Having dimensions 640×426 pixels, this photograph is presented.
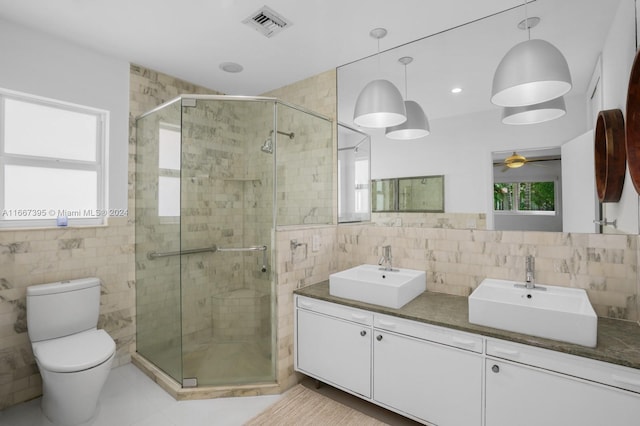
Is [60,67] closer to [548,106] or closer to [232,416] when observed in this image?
[232,416]

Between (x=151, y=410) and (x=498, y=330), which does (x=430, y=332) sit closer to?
(x=498, y=330)

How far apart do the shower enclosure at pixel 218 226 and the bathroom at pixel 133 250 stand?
24 cm

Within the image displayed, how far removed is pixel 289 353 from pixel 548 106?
7.85 feet

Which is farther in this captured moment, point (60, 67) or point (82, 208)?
point (82, 208)

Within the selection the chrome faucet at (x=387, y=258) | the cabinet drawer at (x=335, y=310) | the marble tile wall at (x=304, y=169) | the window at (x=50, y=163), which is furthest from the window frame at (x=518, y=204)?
the window at (x=50, y=163)

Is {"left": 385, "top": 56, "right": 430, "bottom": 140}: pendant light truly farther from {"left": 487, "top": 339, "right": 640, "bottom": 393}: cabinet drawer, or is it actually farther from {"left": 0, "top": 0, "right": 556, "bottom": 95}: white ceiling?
{"left": 487, "top": 339, "right": 640, "bottom": 393}: cabinet drawer

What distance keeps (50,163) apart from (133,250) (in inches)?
36.2

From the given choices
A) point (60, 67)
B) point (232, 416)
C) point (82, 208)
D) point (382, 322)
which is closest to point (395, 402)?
point (382, 322)

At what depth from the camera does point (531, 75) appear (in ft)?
5.07

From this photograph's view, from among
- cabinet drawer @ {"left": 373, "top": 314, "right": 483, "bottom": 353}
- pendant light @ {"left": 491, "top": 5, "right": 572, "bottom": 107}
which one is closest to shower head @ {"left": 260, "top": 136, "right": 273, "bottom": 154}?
cabinet drawer @ {"left": 373, "top": 314, "right": 483, "bottom": 353}

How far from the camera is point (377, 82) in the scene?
2.22 meters

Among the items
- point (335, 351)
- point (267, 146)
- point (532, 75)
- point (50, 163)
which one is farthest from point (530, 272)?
point (50, 163)

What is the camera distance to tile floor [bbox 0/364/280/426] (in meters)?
2.06

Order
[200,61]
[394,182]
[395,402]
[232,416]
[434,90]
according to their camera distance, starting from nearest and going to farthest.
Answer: [395,402] < [232,416] < [434,90] < [394,182] < [200,61]
